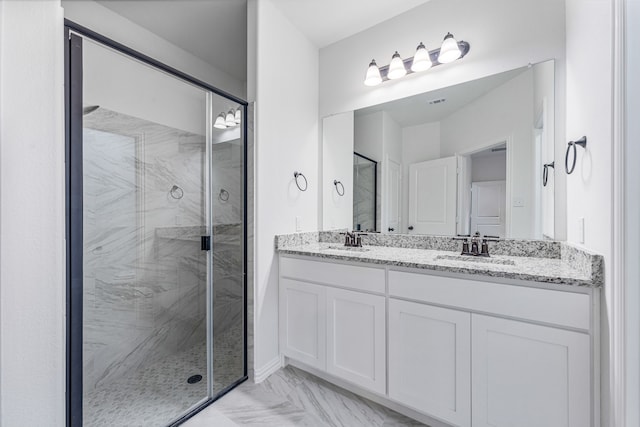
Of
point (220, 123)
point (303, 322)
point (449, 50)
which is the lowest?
point (303, 322)

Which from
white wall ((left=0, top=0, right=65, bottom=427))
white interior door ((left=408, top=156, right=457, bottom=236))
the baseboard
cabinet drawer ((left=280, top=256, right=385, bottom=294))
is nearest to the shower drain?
the baseboard

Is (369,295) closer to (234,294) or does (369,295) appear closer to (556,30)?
(234,294)

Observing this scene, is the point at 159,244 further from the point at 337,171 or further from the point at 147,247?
the point at 337,171

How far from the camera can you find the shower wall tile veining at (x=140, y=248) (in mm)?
1510

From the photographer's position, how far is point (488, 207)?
176 centimetres

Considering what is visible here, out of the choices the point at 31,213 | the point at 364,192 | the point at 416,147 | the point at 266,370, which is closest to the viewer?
the point at 31,213

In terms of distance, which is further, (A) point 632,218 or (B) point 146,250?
(B) point 146,250

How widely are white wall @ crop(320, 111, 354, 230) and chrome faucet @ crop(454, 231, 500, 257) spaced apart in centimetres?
88

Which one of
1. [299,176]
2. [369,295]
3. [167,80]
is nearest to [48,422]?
[369,295]

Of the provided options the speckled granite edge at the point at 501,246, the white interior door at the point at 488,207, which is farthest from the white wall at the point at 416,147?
the white interior door at the point at 488,207

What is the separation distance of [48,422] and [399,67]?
8.17 ft

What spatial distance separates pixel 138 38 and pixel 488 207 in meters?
2.90

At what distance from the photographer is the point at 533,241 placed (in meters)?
1.59

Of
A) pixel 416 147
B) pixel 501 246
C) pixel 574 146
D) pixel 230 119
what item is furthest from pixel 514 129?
pixel 230 119
